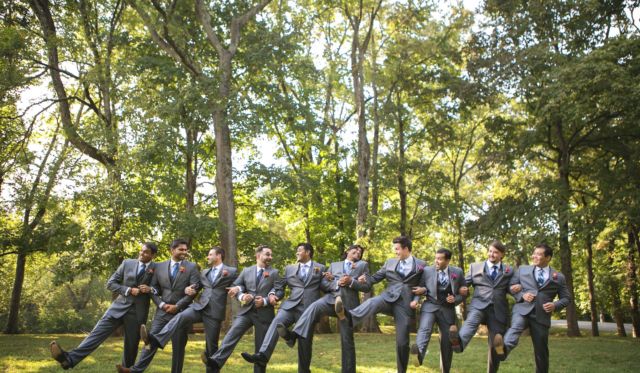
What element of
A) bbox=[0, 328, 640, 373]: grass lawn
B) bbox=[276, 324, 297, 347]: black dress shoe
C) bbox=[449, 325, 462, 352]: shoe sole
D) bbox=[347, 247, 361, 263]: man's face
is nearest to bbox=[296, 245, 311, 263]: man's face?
bbox=[347, 247, 361, 263]: man's face

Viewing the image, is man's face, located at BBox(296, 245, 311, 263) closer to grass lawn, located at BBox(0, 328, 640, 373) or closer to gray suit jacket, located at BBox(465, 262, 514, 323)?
gray suit jacket, located at BBox(465, 262, 514, 323)

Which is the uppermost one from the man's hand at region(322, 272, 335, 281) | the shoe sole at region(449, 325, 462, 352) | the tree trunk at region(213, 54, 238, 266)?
the tree trunk at region(213, 54, 238, 266)

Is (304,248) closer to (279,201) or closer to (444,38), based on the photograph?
(279,201)

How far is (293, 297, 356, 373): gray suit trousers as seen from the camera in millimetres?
8625

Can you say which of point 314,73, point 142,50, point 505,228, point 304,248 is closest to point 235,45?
point 314,73

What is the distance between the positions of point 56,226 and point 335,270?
52.8 ft

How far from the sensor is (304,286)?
9141 mm

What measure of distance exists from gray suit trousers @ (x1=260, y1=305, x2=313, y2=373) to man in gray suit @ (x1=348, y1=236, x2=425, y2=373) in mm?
855

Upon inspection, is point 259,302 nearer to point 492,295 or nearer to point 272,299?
point 272,299

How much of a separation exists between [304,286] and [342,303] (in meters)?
0.92

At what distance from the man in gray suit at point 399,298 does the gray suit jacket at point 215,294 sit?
2093 millimetres

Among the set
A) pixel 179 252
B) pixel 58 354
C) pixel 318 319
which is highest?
pixel 179 252

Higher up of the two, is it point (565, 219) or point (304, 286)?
point (565, 219)

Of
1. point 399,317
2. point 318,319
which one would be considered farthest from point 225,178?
point 399,317
